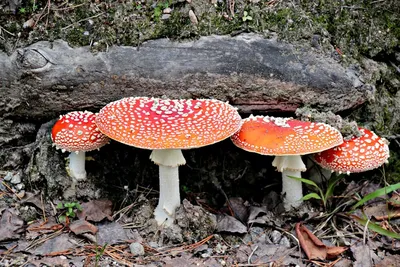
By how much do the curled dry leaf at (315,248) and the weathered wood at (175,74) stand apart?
4.19 feet

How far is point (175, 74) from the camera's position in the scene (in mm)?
4500

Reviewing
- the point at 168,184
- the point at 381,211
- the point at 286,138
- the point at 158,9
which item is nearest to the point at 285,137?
the point at 286,138

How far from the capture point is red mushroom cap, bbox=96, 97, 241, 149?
3.76 m

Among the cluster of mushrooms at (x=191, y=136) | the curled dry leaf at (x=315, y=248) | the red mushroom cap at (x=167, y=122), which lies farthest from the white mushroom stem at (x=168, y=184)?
the curled dry leaf at (x=315, y=248)

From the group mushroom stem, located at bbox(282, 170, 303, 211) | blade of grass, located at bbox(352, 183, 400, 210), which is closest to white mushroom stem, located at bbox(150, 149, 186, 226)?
mushroom stem, located at bbox(282, 170, 303, 211)

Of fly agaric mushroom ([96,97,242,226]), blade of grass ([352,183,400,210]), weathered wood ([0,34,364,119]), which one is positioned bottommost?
blade of grass ([352,183,400,210])

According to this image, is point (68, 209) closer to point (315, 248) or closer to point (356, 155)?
point (315, 248)

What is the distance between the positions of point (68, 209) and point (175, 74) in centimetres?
165

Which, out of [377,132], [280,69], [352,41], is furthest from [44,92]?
[377,132]

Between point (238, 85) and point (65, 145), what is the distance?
5.58ft

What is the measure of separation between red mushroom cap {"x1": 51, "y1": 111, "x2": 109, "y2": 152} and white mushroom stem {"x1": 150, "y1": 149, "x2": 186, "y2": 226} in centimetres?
54

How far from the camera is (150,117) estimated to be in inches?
155

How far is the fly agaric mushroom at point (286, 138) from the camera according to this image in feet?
13.2

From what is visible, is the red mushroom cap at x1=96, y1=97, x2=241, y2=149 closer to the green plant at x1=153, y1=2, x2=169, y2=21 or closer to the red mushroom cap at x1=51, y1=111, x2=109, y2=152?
the red mushroom cap at x1=51, y1=111, x2=109, y2=152
